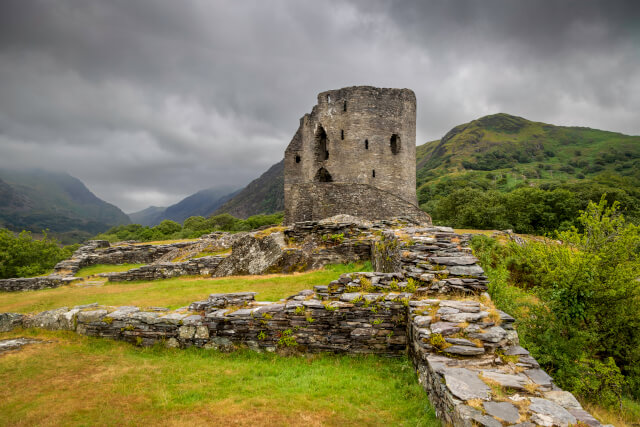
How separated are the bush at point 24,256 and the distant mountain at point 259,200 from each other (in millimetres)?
95499

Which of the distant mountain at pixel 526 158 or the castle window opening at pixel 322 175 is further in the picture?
the distant mountain at pixel 526 158

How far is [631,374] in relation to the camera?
8242 millimetres

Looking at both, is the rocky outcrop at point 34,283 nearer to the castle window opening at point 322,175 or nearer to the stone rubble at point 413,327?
the stone rubble at point 413,327

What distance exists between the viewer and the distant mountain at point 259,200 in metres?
138

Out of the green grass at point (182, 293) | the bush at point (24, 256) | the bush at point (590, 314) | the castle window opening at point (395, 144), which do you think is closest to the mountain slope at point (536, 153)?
the castle window opening at point (395, 144)

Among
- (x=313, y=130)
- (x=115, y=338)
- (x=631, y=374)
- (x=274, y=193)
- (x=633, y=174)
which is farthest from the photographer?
(x=274, y=193)

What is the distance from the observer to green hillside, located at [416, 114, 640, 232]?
3222cm

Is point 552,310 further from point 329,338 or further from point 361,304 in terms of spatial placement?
point 329,338

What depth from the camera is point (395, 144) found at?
2689cm

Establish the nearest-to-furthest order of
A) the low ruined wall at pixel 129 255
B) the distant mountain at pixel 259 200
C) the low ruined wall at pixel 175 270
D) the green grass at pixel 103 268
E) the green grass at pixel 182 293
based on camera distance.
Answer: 1. the green grass at pixel 182 293
2. the low ruined wall at pixel 175 270
3. the green grass at pixel 103 268
4. the low ruined wall at pixel 129 255
5. the distant mountain at pixel 259 200

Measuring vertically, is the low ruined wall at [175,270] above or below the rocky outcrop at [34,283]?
above

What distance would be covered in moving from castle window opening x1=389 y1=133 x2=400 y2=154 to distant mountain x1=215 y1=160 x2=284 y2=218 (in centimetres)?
10099

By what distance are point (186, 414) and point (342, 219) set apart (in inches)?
480

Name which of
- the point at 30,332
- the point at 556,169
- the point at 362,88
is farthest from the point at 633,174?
the point at 30,332
